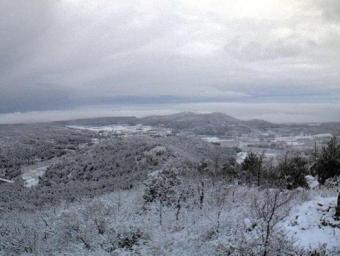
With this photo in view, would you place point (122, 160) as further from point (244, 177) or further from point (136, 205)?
point (136, 205)

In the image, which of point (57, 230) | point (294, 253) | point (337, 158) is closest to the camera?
point (294, 253)

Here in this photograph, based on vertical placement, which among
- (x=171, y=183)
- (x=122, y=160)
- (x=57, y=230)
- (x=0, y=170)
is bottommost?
(x=0, y=170)

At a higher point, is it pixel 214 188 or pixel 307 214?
pixel 307 214

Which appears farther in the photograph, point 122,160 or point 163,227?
point 122,160

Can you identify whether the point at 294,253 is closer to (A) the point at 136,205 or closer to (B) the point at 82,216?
(B) the point at 82,216

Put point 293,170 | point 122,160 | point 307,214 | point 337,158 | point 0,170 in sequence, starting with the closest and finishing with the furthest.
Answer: point 307,214 < point 337,158 < point 293,170 < point 122,160 < point 0,170

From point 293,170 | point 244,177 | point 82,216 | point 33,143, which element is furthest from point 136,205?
point 33,143
